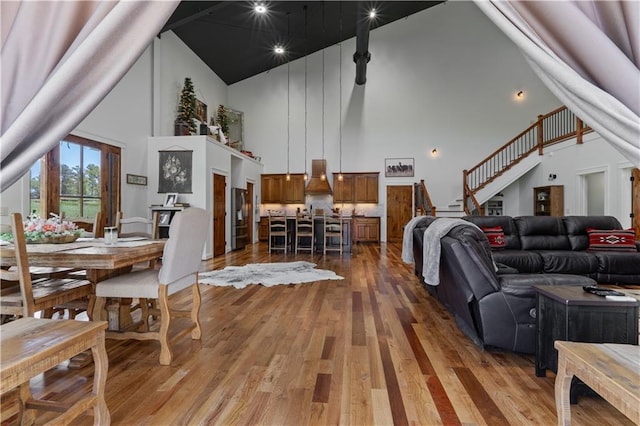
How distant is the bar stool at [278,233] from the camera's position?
7.61 meters

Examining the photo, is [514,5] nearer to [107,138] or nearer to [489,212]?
[107,138]

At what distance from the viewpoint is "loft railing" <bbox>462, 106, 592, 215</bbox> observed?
8.32 metres

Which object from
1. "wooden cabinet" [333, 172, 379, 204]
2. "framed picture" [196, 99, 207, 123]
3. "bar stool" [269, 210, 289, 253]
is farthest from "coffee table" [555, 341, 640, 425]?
"wooden cabinet" [333, 172, 379, 204]

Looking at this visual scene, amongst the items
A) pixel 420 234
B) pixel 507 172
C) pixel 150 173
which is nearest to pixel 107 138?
pixel 150 173

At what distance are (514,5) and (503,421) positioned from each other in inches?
71.6

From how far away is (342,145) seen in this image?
34.2 ft

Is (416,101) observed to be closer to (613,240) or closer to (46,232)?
(613,240)

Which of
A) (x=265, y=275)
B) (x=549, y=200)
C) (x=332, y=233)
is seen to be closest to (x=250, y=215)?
(x=332, y=233)

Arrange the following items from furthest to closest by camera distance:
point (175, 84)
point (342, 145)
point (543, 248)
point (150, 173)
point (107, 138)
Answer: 1. point (342, 145)
2. point (175, 84)
3. point (150, 173)
4. point (107, 138)
5. point (543, 248)

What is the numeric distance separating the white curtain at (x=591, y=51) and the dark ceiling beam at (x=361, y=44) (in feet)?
23.0

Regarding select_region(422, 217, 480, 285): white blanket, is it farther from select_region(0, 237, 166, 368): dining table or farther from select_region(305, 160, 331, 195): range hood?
select_region(305, 160, 331, 195): range hood

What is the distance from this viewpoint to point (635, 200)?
6031 millimetres

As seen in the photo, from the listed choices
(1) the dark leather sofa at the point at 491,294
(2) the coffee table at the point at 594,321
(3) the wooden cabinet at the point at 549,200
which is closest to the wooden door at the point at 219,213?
(1) the dark leather sofa at the point at 491,294

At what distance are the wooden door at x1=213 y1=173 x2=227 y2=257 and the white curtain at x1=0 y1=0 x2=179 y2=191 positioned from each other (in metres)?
5.95
